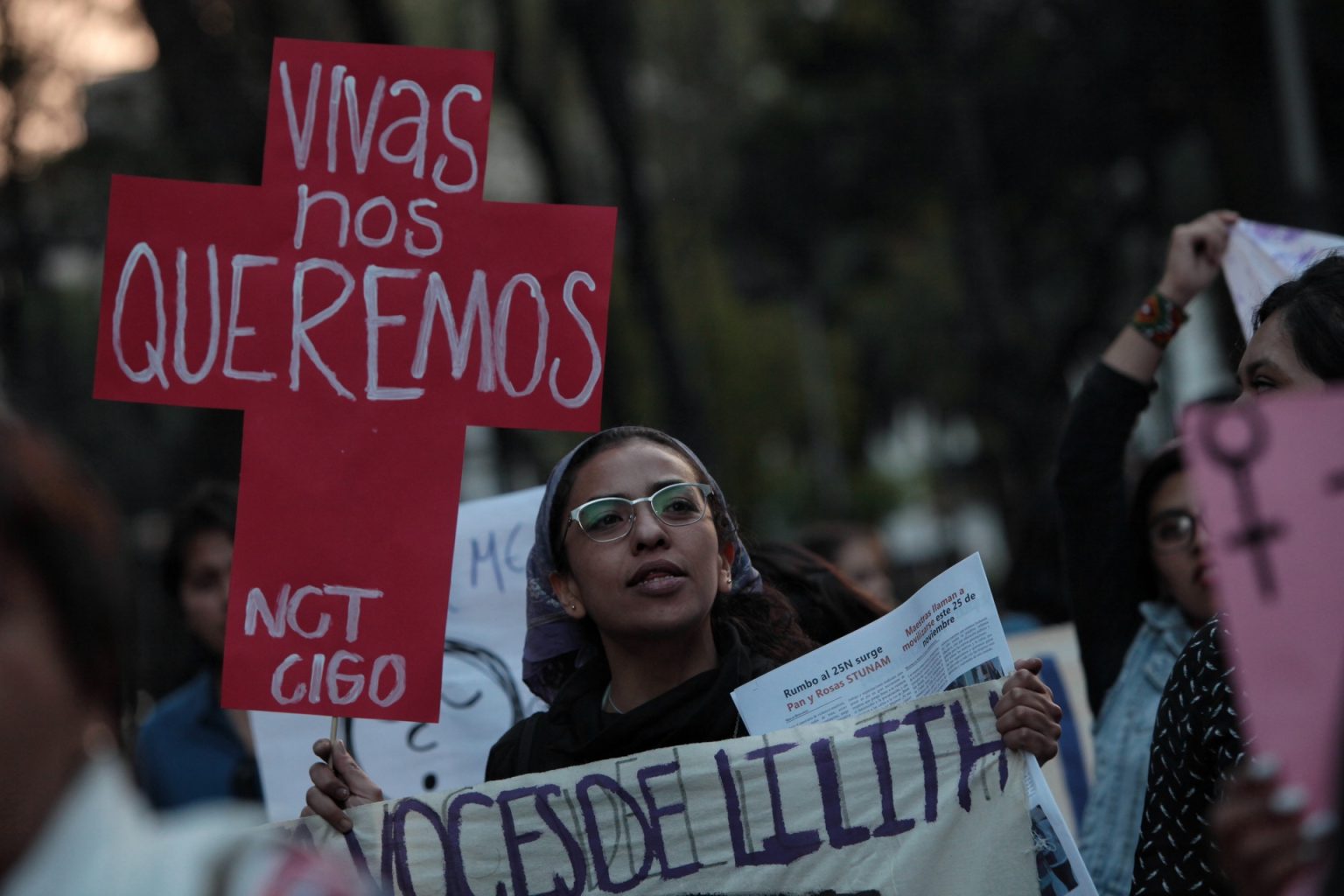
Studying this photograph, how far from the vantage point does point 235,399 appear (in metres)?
2.99

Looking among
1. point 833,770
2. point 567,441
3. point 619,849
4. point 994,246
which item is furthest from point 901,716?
point 567,441

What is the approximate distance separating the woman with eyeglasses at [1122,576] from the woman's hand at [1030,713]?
0.84m

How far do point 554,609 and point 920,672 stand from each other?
0.73 metres

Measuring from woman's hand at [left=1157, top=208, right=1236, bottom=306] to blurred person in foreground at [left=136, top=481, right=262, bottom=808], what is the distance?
2518 millimetres

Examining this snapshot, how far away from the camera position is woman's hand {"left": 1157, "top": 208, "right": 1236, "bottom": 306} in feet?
11.3

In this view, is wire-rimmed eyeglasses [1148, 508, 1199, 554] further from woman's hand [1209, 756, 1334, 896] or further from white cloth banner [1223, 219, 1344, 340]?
woman's hand [1209, 756, 1334, 896]

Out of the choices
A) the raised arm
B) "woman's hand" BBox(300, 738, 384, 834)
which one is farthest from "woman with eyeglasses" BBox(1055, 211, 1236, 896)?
"woman's hand" BBox(300, 738, 384, 834)

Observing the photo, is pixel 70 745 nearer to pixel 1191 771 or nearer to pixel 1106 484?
pixel 1191 771

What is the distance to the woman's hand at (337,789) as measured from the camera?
2.58 m

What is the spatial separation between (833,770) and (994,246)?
1253 cm

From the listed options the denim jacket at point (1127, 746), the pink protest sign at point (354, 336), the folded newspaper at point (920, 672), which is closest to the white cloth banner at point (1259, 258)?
the denim jacket at point (1127, 746)

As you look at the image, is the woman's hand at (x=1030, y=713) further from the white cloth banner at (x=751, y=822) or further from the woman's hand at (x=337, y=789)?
the woman's hand at (x=337, y=789)

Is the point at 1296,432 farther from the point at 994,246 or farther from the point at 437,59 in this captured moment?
the point at 994,246

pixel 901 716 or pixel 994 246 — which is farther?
pixel 994 246
